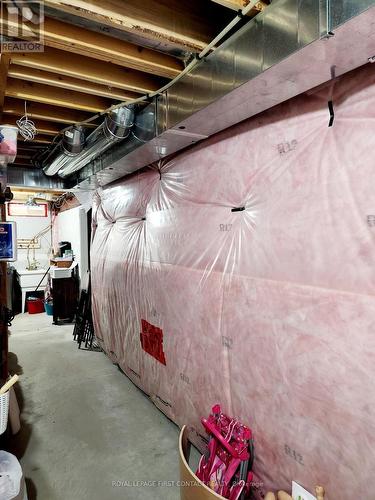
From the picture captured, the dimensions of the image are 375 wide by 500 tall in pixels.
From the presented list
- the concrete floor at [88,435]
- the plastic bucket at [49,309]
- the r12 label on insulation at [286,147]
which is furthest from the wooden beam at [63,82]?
the plastic bucket at [49,309]

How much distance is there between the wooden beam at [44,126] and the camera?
293 cm

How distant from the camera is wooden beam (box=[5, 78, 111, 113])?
2252 mm

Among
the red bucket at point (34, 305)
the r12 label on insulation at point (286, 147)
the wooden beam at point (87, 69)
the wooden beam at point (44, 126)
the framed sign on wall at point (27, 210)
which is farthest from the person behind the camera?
the framed sign on wall at point (27, 210)

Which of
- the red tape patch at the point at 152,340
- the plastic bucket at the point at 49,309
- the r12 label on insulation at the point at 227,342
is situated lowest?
the plastic bucket at the point at 49,309

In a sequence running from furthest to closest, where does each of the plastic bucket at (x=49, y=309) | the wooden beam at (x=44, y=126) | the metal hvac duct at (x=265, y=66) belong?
the plastic bucket at (x=49, y=309) < the wooden beam at (x=44, y=126) < the metal hvac duct at (x=265, y=66)

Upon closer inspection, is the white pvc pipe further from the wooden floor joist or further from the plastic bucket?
the plastic bucket

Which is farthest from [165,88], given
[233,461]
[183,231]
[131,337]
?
[131,337]

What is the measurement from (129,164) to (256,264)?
5.86 feet

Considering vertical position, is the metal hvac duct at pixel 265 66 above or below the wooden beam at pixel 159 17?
below

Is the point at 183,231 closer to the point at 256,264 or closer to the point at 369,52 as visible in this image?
the point at 256,264

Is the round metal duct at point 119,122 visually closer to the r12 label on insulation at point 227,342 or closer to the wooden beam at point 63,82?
the wooden beam at point 63,82

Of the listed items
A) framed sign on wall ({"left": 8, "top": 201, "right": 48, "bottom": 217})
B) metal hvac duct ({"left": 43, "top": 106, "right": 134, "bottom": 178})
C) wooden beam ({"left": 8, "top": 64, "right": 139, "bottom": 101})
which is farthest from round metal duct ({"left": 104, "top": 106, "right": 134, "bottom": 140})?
framed sign on wall ({"left": 8, "top": 201, "right": 48, "bottom": 217})

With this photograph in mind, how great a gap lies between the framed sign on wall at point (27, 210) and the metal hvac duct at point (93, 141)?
4.77 meters

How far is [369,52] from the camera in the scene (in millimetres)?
1141
